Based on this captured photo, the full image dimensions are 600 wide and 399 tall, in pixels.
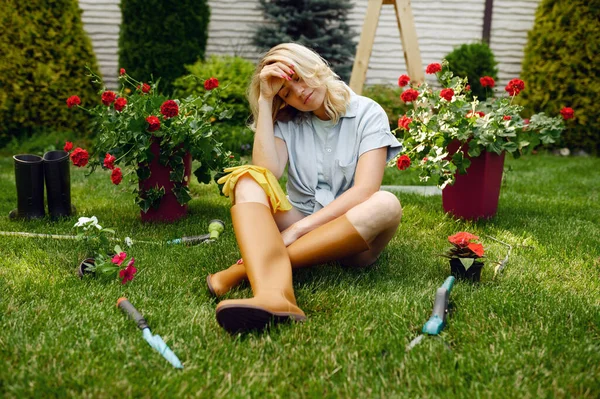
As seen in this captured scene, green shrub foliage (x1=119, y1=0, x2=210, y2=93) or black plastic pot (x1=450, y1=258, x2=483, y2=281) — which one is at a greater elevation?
green shrub foliage (x1=119, y1=0, x2=210, y2=93)

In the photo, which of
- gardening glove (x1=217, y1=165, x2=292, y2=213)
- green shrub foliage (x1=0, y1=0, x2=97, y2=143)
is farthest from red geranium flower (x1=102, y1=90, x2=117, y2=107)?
green shrub foliage (x1=0, y1=0, x2=97, y2=143)

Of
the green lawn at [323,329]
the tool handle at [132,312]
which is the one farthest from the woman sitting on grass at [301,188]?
the tool handle at [132,312]

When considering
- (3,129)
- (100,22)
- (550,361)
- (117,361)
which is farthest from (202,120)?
(100,22)

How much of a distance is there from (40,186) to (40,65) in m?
3.43

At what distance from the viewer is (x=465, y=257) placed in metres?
2.20

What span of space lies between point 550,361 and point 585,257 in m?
1.15

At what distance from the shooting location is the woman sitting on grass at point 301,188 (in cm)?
187

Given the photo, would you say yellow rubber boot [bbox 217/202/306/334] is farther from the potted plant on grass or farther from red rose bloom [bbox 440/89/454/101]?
red rose bloom [bbox 440/89/454/101]

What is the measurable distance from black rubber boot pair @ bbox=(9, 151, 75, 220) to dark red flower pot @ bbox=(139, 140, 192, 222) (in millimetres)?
431

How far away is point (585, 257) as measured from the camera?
8.32ft

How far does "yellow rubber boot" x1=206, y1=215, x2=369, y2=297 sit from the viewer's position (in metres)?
2.04

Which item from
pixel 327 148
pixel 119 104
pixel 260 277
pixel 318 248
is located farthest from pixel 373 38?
pixel 260 277

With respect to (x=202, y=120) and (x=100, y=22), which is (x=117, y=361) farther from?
(x=100, y=22)

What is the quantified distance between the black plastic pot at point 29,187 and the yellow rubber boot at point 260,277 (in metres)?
1.51
